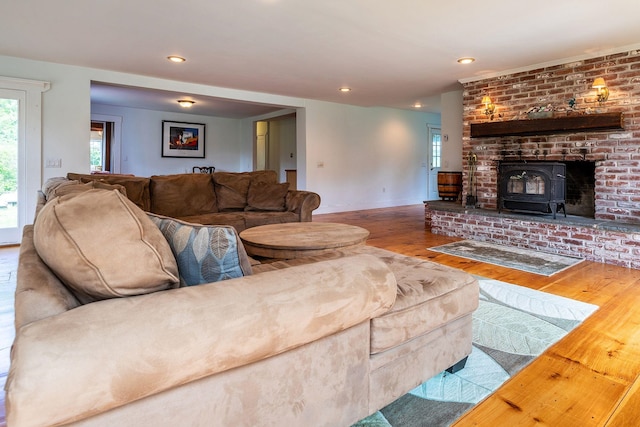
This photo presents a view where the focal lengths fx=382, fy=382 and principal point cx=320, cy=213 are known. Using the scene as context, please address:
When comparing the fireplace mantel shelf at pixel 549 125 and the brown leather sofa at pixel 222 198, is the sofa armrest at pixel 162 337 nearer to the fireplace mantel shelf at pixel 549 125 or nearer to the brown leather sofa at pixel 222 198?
the brown leather sofa at pixel 222 198

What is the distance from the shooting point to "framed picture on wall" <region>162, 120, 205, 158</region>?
8.84m

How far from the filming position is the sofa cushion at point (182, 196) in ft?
13.8

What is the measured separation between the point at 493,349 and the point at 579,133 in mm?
3540

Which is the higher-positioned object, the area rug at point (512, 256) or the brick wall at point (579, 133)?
the brick wall at point (579, 133)

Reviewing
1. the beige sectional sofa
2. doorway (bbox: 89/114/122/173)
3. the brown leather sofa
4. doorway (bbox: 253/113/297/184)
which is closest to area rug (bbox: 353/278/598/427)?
the beige sectional sofa

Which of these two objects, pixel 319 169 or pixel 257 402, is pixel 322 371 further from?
pixel 319 169

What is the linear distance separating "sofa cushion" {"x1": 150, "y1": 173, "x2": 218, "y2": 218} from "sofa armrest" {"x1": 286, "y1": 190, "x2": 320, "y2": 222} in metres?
0.89

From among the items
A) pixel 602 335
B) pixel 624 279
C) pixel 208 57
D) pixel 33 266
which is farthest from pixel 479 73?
pixel 33 266

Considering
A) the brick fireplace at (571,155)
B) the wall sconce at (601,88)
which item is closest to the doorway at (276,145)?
the brick fireplace at (571,155)

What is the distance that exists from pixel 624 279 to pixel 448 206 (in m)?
2.38

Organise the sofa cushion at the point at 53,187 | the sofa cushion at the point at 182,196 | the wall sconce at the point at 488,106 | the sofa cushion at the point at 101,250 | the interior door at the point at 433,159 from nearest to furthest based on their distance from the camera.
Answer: the sofa cushion at the point at 101,250 < the sofa cushion at the point at 53,187 < the sofa cushion at the point at 182,196 < the wall sconce at the point at 488,106 < the interior door at the point at 433,159

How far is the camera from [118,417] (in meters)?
0.83

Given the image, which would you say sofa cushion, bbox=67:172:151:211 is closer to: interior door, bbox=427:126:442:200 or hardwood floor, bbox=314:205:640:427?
hardwood floor, bbox=314:205:640:427

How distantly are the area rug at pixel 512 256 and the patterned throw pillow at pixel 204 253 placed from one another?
3.23m
